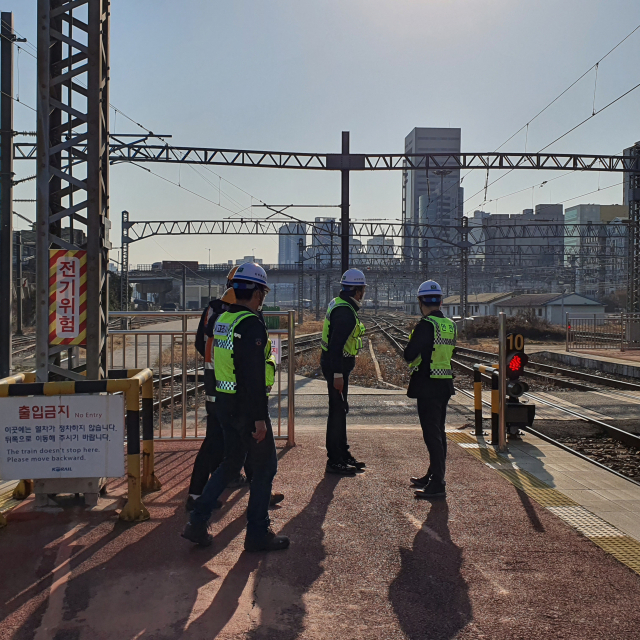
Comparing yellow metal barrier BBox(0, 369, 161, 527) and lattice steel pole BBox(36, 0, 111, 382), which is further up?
lattice steel pole BBox(36, 0, 111, 382)

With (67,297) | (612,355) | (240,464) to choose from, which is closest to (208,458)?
(240,464)

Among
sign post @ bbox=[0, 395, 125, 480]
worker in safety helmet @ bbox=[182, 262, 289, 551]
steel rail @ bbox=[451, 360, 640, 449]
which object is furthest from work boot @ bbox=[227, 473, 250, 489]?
steel rail @ bbox=[451, 360, 640, 449]

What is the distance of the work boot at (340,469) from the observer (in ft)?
20.7

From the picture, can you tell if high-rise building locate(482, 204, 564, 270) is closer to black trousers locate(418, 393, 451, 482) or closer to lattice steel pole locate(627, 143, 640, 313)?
lattice steel pole locate(627, 143, 640, 313)

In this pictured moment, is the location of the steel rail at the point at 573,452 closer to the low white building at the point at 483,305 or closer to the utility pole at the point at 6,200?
the utility pole at the point at 6,200

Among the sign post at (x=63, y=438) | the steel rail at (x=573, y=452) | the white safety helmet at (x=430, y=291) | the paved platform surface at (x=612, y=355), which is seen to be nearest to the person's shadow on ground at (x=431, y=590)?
the white safety helmet at (x=430, y=291)

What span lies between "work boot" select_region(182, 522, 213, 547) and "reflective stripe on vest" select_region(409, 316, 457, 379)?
91.8 inches

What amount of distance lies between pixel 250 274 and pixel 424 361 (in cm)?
204

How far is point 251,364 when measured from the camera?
4.25m

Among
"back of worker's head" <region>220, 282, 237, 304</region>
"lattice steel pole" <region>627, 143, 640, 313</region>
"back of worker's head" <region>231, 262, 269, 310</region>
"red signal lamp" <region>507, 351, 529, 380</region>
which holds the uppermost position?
"lattice steel pole" <region>627, 143, 640, 313</region>

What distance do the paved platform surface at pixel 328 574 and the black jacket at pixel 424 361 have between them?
0.93 m

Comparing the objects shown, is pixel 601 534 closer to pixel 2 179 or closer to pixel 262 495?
pixel 262 495

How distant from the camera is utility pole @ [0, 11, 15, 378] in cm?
912

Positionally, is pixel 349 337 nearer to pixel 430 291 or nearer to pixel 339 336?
pixel 339 336
